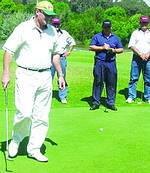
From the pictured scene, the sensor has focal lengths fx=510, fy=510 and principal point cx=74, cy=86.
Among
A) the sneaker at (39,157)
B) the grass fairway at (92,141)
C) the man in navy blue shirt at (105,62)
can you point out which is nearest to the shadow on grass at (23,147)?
the grass fairway at (92,141)

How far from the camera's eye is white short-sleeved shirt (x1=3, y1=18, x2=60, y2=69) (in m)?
6.82

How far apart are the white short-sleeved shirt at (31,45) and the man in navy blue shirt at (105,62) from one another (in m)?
4.44

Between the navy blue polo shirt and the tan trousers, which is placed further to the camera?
the navy blue polo shirt

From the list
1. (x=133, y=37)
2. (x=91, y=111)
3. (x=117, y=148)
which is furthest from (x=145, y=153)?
(x=133, y=37)

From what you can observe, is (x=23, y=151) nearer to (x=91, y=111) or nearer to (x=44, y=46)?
(x=44, y=46)

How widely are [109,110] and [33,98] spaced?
452cm

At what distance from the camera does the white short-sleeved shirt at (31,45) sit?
22.4ft

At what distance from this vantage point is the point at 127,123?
32.3ft

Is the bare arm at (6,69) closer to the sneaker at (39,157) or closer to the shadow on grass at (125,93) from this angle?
the sneaker at (39,157)

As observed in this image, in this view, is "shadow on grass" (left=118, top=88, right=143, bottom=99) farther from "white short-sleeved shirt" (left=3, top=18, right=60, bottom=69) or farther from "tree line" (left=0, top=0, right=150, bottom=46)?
"tree line" (left=0, top=0, right=150, bottom=46)

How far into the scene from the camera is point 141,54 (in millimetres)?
12516

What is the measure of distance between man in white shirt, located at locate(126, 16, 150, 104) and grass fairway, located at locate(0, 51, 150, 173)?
43 cm

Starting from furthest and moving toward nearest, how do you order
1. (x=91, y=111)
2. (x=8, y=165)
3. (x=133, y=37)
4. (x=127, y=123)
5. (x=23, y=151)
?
(x=133, y=37), (x=91, y=111), (x=127, y=123), (x=23, y=151), (x=8, y=165)

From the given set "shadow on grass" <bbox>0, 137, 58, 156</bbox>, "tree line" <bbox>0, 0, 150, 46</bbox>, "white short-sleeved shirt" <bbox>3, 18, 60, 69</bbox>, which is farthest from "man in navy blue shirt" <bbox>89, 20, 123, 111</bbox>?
"tree line" <bbox>0, 0, 150, 46</bbox>
